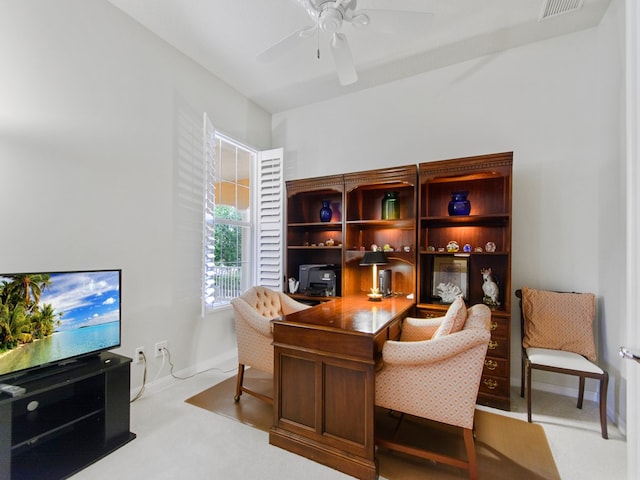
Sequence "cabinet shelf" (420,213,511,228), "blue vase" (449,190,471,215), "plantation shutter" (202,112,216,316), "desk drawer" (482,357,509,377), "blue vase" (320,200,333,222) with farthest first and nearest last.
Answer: "blue vase" (320,200,333,222)
"plantation shutter" (202,112,216,316)
"blue vase" (449,190,471,215)
"cabinet shelf" (420,213,511,228)
"desk drawer" (482,357,509,377)

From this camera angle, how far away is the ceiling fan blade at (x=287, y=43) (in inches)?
78.3

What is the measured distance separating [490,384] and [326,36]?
329 centimetres

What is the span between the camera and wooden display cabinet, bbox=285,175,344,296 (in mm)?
3586

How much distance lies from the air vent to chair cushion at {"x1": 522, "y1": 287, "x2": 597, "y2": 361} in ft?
7.40

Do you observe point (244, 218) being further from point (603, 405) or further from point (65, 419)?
point (603, 405)

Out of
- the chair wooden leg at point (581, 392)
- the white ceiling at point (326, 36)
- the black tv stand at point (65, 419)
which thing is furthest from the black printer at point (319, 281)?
the chair wooden leg at point (581, 392)

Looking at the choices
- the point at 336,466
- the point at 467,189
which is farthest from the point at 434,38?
the point at 336,466

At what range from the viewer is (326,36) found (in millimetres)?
2660

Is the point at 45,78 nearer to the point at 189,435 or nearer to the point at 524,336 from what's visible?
the point at 189,435

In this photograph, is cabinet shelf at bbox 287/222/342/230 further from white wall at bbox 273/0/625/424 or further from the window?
white wall at bbox 273/0/625/424

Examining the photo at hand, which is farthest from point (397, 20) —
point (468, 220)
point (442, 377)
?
point (442, 377)

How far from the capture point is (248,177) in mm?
3934

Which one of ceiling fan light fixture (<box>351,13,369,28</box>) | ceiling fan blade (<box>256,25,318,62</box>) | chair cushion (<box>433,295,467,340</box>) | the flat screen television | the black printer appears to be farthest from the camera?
the black printer

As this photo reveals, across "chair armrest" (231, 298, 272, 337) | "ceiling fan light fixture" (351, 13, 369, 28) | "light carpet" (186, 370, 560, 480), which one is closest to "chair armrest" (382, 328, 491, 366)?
"light carpet" (186, 370, 560, 480)
